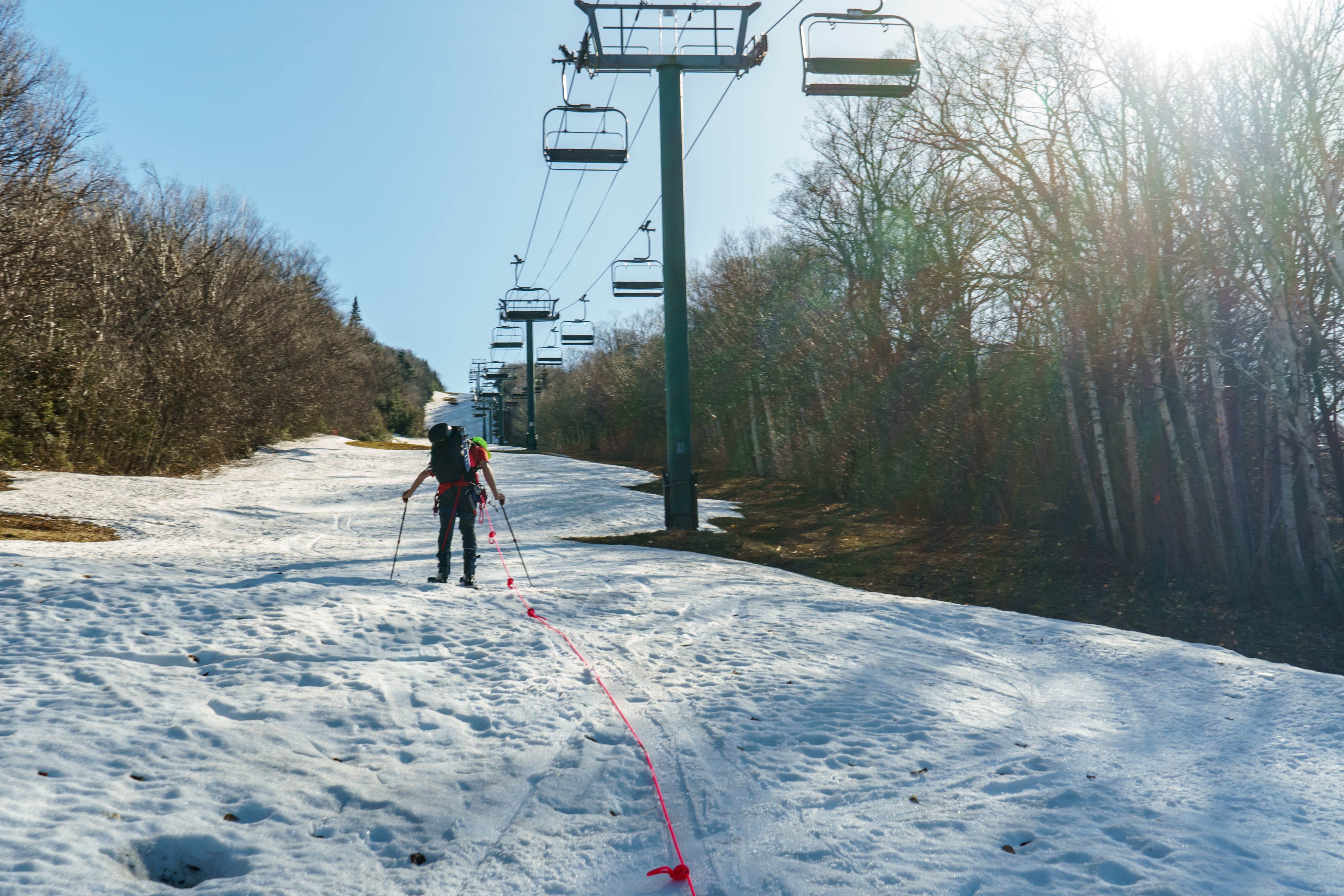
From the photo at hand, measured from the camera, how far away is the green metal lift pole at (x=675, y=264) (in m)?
15.2

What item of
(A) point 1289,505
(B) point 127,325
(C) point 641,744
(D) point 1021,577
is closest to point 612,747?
(C) point 641,744

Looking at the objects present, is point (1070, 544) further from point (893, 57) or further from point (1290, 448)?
point (893, 57)

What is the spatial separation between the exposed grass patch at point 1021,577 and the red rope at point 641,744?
5592mm

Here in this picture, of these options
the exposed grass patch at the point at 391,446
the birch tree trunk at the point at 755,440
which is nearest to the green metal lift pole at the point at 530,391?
the exposed grass patch at the point at 391,446

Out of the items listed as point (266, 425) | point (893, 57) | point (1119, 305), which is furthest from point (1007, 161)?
point (266, 425)

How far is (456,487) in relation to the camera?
9.90 metres

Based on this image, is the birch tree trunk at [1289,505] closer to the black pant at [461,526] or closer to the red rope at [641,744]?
the red rope at [641,744]

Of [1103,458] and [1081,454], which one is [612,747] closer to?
[1103,458]

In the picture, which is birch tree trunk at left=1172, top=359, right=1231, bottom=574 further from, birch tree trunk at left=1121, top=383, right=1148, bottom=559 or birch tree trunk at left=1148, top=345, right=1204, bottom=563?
birch tree trunk at left=1121, top=383, right=1148, bottom=559

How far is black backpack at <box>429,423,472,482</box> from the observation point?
9797 mm

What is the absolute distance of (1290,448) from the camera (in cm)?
1172

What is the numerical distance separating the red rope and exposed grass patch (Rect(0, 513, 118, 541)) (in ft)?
20.1

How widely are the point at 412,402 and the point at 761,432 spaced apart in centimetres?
7825

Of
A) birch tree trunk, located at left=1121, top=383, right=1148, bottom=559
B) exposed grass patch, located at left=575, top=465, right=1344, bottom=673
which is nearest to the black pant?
exposed grass patch, located at left=575, top=465, right=1344, bottom=673
